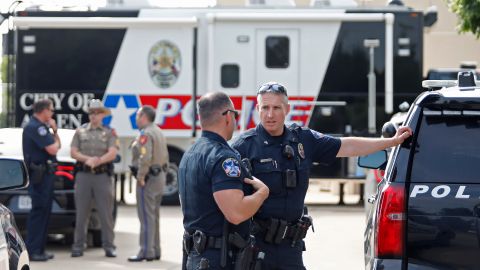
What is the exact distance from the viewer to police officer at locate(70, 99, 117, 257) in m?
12.5

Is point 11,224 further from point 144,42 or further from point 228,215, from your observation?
point 144,42

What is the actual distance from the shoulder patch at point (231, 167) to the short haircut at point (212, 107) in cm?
25

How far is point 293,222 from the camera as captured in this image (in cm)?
660

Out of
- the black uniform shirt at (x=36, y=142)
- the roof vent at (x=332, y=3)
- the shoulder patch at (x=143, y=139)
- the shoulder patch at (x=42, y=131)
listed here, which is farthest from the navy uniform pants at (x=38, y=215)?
the roof vent at (x=332, y=3)

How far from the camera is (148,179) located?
1234 cm

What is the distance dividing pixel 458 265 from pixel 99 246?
8743mm

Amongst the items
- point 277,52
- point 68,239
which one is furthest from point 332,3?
point 68,239

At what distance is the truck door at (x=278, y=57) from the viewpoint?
1947 centimetres

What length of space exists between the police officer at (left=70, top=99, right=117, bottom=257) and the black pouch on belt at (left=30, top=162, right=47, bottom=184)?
397 mm

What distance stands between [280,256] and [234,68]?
13.1m

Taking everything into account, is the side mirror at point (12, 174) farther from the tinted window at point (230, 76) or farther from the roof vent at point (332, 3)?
the roof vent at point (332, 3)

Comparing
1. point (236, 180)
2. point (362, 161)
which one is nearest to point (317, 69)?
point (362, 161)

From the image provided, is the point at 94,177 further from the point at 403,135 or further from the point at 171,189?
the point at 403,135

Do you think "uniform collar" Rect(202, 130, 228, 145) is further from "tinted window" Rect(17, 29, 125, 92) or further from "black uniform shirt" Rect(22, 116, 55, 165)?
"tinted window" Rect(17, 29, 125, 92)
